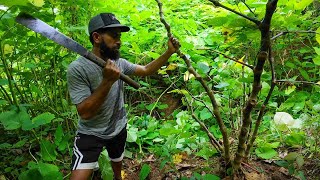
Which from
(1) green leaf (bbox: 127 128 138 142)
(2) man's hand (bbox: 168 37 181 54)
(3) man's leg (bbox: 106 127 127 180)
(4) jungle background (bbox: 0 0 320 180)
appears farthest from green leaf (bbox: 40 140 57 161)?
(2) man's hand (bbox: 168 37 181 54)

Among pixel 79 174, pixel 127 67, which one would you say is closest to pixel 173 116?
pixel 127 67

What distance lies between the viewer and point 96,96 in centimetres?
196

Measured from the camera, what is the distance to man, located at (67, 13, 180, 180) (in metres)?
2.01

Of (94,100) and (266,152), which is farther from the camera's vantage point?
(266,152)

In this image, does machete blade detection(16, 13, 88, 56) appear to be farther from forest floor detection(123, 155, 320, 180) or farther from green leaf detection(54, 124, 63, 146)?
forest floor detection(123, 155, 320, 180)

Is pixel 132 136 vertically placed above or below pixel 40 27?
below

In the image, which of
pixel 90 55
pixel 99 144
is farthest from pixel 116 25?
pixel 99 144

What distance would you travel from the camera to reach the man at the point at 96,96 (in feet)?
6.59

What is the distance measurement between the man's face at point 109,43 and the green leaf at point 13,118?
2.22ft

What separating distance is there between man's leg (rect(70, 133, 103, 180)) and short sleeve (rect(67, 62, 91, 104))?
13.4 inches

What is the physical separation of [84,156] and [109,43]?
2.62 ft

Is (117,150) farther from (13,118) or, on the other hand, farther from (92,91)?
(13,118)

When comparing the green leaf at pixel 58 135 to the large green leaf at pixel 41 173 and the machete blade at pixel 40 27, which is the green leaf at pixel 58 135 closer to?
the large green leaf at pixel 41 173

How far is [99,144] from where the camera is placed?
227cm
